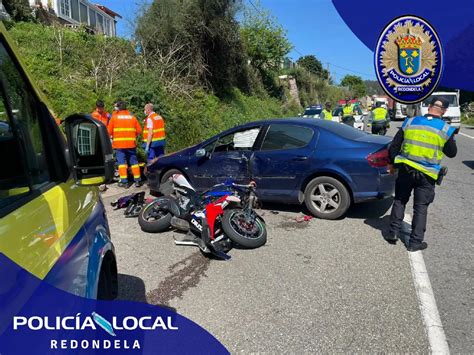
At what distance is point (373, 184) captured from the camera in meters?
5.89

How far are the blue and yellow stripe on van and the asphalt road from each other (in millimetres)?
1483

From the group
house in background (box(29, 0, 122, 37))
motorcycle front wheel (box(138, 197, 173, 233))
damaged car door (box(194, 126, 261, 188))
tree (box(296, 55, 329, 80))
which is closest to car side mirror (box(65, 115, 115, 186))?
motorcycle front wheel (box(138, 197, 173, 233))

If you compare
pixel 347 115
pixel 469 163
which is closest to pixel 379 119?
pixel 347 115

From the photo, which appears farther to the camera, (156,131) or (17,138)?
(156,131)

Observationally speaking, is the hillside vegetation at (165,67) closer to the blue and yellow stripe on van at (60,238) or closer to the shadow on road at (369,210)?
the shadow on road at (369,210)

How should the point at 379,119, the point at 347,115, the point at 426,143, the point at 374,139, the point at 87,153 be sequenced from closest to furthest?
the point at 87,153 < the point at 426,143 < the point at 374,139 < the point at 379,119 < the point at 347,115

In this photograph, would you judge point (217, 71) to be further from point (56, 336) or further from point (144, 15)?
point (56, 336)

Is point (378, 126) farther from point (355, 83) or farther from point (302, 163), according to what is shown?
point (355, 83)

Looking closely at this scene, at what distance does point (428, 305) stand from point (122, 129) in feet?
22.4

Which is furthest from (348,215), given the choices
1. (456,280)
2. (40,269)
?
(40,269)

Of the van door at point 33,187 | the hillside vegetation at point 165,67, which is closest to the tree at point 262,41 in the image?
the hillside vegetation at point 165,67

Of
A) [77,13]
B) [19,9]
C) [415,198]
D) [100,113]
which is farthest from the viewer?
[77,13]

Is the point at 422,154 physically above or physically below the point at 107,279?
above

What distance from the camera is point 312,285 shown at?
13.4 ft
